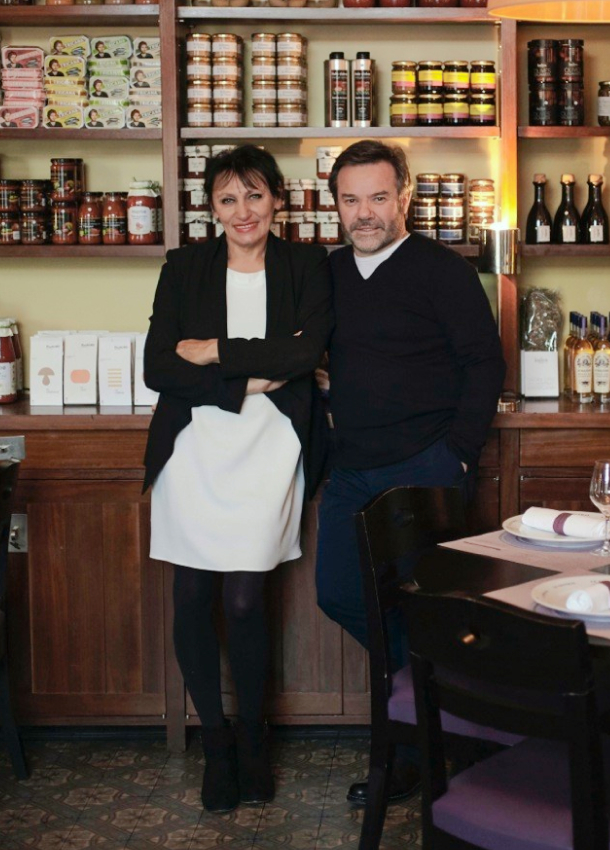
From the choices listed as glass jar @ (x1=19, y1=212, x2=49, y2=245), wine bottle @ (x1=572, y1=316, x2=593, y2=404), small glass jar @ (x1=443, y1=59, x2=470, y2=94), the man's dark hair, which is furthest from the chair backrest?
glass jar @ (x1=19, y1=212, x2=49, y2=245)

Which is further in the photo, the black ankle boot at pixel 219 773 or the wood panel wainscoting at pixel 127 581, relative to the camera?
the wood panel wainscoting at pixel 127 581

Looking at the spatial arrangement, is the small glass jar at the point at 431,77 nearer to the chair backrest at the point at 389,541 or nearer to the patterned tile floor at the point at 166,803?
the chair backrest at the point at 389,541

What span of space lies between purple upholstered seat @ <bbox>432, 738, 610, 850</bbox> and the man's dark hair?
4.83ft

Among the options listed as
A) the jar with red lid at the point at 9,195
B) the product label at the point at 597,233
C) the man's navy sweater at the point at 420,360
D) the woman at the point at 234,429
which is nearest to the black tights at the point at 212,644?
the woman at the point at 234,429

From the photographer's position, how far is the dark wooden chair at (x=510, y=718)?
162 cm

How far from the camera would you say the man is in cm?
290

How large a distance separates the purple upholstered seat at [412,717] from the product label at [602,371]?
1376 mm

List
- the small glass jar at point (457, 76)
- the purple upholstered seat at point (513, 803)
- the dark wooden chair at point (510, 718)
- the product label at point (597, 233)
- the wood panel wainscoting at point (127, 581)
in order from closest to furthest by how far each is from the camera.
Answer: the dark wooden chair at point (510, 718) < the purple upholstered seat at point (513, 803) < the wood panel wainscoting at point (127, 581) < the small glass jar at point (457, 76) < the product label at point (597, 233)

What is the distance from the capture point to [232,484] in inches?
115

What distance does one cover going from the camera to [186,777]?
125 inches

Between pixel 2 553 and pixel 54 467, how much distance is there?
14.4 inches

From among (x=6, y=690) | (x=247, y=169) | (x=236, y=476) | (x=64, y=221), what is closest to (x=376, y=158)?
(x=247, y=169)

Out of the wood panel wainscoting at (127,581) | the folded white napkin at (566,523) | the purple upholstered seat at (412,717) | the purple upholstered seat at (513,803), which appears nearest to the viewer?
the purple upholstered seat at (513,803)

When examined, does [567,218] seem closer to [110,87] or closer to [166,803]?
[110,87]
